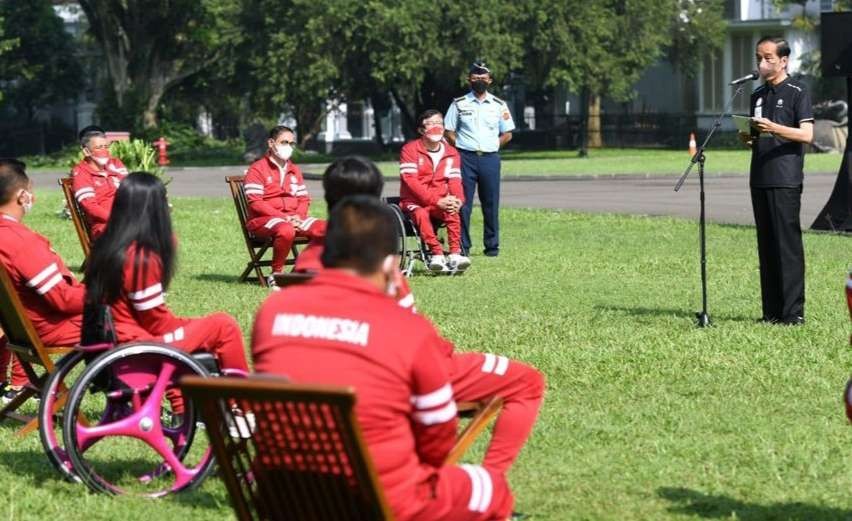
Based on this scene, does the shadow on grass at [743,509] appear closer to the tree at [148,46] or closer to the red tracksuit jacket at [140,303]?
the red tracksuit jacket at [140,303]

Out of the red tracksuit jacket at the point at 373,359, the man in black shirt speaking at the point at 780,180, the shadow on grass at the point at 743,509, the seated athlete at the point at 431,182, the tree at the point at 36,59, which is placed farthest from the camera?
the tree at the point at 36,59

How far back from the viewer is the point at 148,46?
64.8m

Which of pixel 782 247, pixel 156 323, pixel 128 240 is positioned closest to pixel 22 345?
pixel 156 323

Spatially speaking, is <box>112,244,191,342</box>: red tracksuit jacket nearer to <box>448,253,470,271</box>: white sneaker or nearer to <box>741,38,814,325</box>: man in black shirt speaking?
<box>741,38,814,325</box>: man in black shirt speaking

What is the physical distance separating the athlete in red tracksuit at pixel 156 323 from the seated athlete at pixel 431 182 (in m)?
9.19

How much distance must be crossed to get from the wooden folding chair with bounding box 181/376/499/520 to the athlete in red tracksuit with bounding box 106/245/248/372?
6.76ft

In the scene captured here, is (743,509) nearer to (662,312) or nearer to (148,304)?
(148,304)

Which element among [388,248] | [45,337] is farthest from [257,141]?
[388,248]

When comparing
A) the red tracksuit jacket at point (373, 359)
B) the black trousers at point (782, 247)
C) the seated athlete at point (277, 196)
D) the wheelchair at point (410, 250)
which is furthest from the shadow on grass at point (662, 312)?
the red tracksuit jacket at point (373, 359)

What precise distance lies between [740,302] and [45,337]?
695cm

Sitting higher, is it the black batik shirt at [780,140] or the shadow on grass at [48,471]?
the black batik shirt at [780,140]

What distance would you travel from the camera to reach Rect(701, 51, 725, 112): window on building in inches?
2586

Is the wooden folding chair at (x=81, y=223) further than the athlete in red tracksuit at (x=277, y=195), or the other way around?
the wooden folding chair at (x=81, y=223)

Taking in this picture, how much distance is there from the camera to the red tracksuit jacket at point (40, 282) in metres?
8.18
